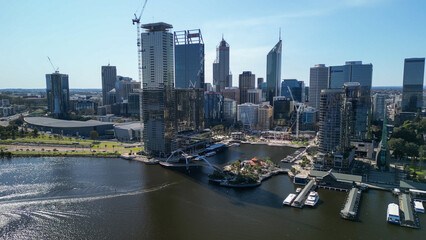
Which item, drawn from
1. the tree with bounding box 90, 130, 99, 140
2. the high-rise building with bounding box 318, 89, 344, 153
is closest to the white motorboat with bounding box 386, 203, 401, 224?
the high-rise building with bounding box 318, 89, 344, 153

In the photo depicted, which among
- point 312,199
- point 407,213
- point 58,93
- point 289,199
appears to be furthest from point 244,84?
point 407,213

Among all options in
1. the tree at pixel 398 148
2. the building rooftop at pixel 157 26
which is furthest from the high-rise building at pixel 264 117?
the building rooftop at pixel 157 26

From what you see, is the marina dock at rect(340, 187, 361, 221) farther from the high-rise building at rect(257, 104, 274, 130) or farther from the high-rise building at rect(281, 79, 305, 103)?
the high-rise building at rect(281, 79, 305, 103)

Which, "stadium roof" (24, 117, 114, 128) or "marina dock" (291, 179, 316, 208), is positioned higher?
"stadium roof" (24, 117, 114, 128)

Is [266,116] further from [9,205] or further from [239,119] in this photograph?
[9,205]

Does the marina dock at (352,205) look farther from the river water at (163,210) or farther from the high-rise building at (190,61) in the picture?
the high-rise building at (190,61)
